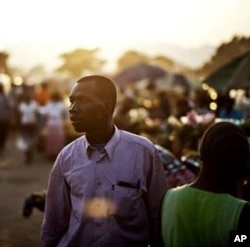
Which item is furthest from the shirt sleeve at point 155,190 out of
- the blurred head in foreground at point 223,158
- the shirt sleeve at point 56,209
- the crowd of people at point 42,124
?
the crowd of people at point 42,124

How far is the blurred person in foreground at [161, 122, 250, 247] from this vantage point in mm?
2660

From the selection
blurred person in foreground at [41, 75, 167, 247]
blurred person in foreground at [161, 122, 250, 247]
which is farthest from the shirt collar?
blurred person in foreground at [161, 122, 250, 247]

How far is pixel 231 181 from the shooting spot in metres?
2.77

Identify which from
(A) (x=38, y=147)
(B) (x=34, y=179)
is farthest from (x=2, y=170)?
(A) (x=38, y=147)

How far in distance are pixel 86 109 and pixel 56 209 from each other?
586 millimetres

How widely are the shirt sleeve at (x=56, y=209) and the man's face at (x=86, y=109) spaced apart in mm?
252

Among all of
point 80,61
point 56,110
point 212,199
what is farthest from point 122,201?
point 80,61

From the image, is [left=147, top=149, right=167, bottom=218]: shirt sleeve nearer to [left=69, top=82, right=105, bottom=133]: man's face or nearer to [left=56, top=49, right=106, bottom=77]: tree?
[left=69, top=82, right=105, bottom=133]: man's face

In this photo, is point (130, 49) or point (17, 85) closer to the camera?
point (17, 85)

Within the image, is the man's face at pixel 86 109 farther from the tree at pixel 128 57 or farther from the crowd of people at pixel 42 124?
the tree at pixel 128 57

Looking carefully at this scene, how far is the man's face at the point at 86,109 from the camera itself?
3.50 metres

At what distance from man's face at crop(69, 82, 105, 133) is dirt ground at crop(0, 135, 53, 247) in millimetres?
4349

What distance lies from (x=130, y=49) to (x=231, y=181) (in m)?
57.1

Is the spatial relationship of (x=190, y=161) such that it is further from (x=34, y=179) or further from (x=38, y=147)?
(x=38, y=147)
